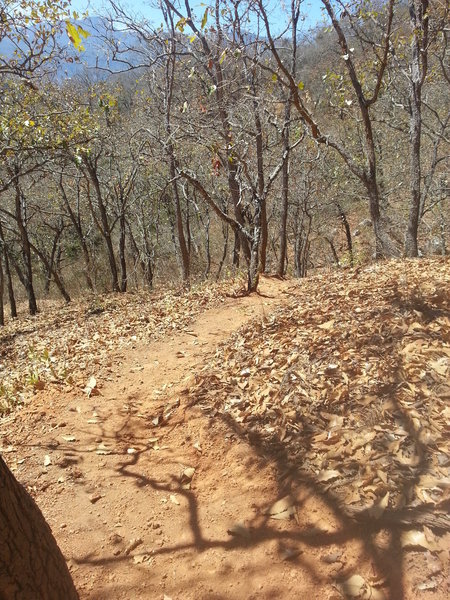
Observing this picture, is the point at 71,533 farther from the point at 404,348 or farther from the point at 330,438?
the point at 404,348

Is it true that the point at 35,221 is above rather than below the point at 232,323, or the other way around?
above

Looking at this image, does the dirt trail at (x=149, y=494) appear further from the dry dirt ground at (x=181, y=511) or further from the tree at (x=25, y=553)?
the tree at (x=25, y=553)

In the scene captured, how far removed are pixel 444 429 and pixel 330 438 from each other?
73cm

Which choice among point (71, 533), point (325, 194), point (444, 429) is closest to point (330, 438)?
point (444, 429)

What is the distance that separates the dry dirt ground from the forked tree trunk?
0.76 metres

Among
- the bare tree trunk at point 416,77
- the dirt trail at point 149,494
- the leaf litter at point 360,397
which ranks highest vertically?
the bare tree trunk at point 416,77

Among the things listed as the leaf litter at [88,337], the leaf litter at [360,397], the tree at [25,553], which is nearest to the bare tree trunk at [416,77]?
the leaf litter at [360,397]

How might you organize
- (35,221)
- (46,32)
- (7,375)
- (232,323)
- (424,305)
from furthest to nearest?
(35,221), (46,32), (232,323), (7,375), (424,305)

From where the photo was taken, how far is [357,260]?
11.6m

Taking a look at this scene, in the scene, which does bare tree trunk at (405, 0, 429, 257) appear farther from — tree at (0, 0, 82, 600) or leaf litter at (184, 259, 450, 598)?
tree at (0, 0, 82, 600)

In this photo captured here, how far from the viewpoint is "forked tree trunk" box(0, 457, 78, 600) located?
1646 millimetres

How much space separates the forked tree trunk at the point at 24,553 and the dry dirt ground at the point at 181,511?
764mm

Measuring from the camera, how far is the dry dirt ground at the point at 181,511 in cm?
223

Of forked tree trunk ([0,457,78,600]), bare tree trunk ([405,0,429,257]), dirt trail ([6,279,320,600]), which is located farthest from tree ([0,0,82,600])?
bare tree trunk ([405,0,429,257])
